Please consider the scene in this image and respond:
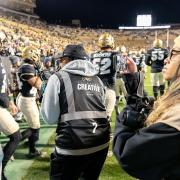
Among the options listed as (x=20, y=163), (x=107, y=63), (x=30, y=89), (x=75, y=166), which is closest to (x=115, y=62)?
(x=107, y=63)

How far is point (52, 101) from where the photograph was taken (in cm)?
354

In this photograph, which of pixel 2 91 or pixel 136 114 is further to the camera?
pixel 2 91

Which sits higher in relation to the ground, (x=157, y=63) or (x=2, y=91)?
(x=2, y=91)

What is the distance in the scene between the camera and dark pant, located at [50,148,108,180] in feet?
11.4

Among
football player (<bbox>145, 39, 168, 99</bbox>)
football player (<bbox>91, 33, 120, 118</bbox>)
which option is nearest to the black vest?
football player (<bbox>91, 33, 120, 118</bbox>)

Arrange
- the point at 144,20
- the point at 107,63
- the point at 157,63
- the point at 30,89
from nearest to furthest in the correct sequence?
1. the point at 30,89
2. the point at 107,63
3. the point at 157,63
4. the point at 144,20

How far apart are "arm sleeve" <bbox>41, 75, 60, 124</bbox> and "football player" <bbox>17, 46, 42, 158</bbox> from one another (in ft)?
6.57

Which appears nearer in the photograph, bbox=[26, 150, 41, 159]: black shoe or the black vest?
the black vest

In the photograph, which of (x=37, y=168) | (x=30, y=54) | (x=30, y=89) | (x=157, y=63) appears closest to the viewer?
(x=37, y=168)

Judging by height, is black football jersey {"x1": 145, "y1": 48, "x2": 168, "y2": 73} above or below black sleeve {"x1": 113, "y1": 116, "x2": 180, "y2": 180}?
below

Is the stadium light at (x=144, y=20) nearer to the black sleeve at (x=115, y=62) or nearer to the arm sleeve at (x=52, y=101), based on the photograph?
the black sleeve at (x=115, y=62)

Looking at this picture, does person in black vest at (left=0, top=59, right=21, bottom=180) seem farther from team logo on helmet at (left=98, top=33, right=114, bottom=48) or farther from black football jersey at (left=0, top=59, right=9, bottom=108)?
team logo on helmet at (left=98, top=33, right=114, bottom=48)

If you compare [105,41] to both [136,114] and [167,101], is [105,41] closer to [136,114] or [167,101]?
[136,114]

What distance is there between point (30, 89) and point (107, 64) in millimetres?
1705
